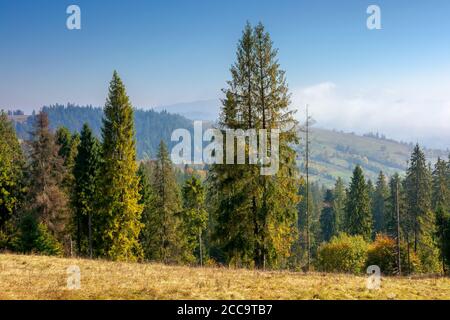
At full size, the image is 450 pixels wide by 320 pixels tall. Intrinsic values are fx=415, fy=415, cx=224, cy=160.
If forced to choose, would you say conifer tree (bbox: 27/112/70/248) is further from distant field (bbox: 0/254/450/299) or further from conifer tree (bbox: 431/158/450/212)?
conifer tree (bbox: 431/158/450/212)

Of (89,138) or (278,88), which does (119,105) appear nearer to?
(89,138)

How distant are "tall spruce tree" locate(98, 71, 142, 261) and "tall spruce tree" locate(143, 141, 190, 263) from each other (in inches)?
574

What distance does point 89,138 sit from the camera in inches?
1662

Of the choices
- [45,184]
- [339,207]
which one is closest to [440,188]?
[339,207]

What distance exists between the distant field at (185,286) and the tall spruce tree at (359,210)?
5418 cm

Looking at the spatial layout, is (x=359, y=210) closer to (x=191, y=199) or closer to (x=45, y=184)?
(x=191, y=199)

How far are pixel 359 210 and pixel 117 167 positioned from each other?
49107mm

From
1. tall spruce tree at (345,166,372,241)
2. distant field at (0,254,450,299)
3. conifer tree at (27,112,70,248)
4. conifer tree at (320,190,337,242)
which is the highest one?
conifer tree at (27,112,70,248)

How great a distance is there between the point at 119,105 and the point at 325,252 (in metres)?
40.7

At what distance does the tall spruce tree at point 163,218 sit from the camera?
5122 cm

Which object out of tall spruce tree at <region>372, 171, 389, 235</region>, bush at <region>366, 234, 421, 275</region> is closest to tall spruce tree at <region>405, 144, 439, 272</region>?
bush at <region>366, 234, 421, 275</region>

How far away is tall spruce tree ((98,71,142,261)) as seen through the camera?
35.4 metres

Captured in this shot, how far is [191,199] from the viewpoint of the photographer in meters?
52.2
